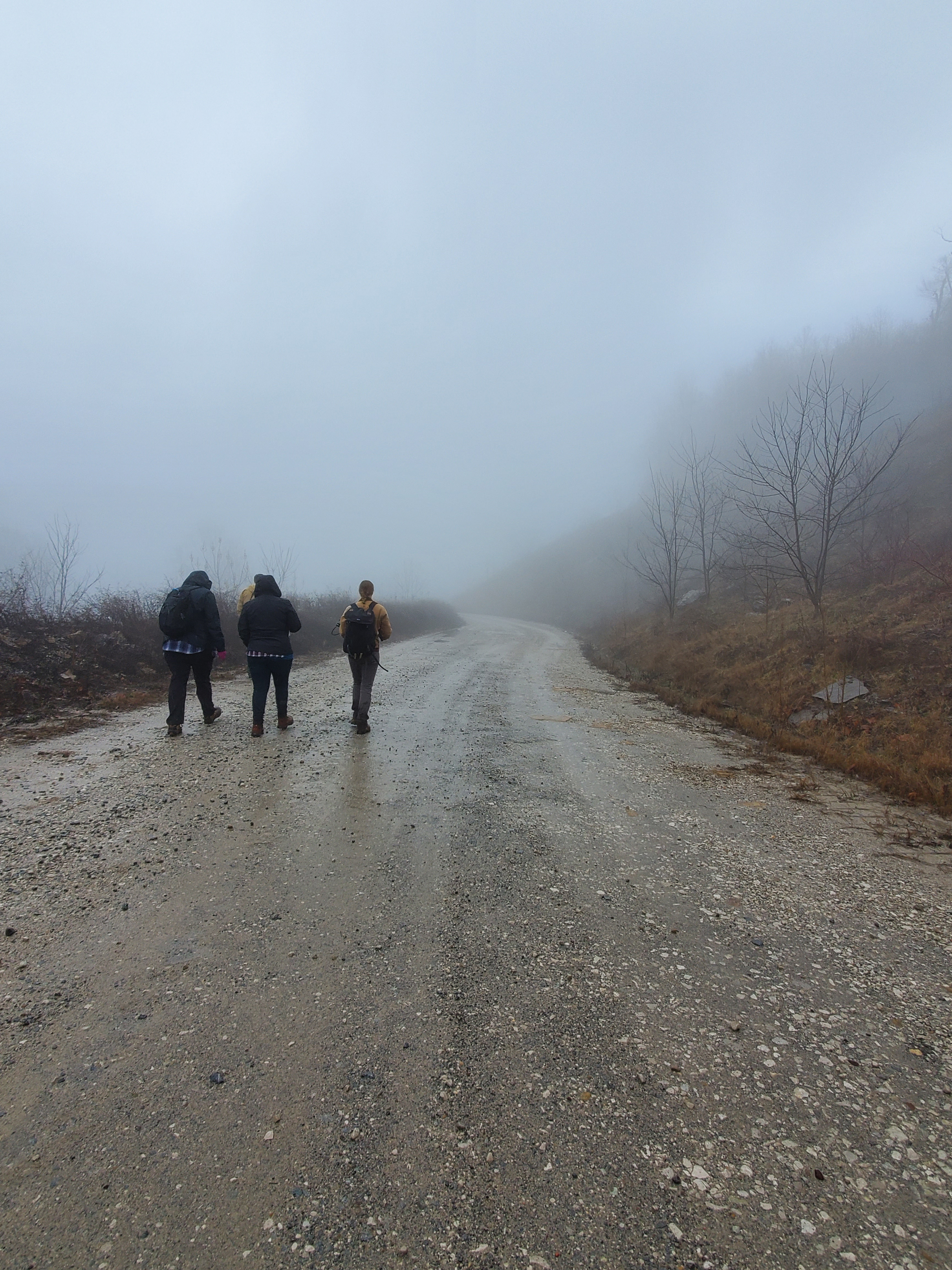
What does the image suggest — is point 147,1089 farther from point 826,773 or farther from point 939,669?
point 939,669

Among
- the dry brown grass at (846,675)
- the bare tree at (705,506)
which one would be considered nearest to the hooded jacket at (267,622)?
the dry brown grass at (846,675)

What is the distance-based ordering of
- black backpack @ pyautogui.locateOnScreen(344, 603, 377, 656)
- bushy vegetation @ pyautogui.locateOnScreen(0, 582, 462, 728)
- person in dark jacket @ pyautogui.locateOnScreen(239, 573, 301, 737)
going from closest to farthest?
person in dark jacket @ pyautogui.locateOnScreen(239, 573, 301, 737), black backpack @ pyautogui.locateOnScreen(344, 603, 377, 656), bushy vegetation @ pyautogui.locateOnScreen(0, 582, 462, 728)

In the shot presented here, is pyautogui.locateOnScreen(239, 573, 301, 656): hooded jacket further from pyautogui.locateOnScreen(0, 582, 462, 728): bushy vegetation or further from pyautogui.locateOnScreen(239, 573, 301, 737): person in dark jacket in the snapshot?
pyautogui.locateOnScreen(0, 582, 462, 728): bushy vegetation

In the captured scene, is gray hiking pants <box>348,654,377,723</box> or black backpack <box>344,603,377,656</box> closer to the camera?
gray hiking pants <box>348,654,377,723</box>

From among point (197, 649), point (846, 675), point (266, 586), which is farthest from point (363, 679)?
point (846, 675)

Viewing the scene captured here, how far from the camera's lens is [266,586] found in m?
7.22

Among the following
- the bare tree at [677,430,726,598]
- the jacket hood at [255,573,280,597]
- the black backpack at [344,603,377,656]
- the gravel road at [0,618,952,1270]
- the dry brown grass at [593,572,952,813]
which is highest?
the bare tree at [677,430,726,598]

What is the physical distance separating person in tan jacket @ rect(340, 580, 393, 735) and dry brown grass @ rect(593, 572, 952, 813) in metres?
5.53

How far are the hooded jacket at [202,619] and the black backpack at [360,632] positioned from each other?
1566 mm

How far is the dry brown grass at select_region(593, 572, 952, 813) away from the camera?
6223 millimetres

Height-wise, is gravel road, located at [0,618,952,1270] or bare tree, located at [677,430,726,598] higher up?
bare tree, located at [677,430,726,598]

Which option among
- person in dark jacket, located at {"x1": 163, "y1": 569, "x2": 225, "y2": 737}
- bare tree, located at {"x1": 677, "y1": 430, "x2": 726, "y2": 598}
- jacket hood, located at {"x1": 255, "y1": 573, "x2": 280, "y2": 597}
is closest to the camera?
person in dark jacket, located at {"x1": 163, "y1": 569, "x2": 225, "y2": 737}

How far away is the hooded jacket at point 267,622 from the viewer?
6988 millimetres

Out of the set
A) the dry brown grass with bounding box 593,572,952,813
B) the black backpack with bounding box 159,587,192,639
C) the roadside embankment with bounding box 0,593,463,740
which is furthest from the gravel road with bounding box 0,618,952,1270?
the roadside embankment with bounding box 0,593,463,740
